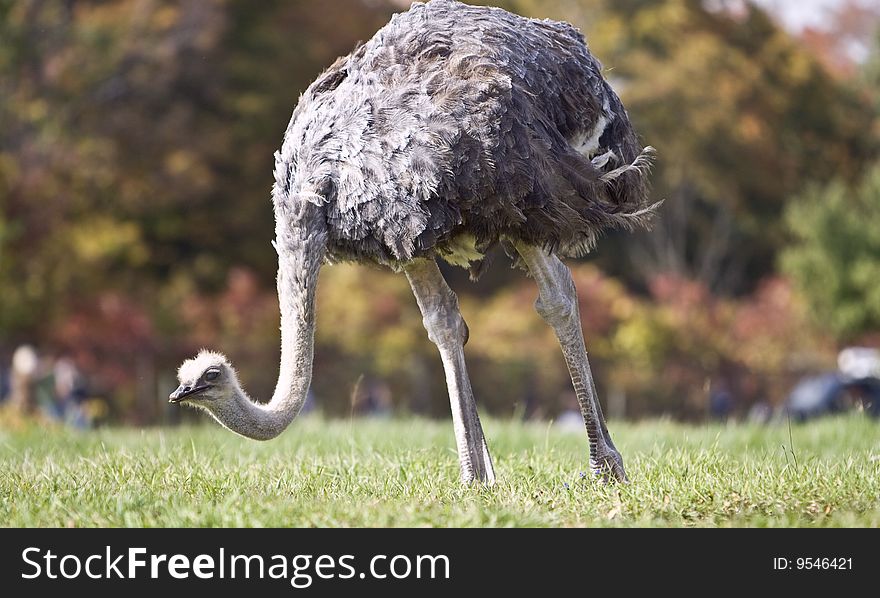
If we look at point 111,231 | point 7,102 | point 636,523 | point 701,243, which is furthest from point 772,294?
point 636,523

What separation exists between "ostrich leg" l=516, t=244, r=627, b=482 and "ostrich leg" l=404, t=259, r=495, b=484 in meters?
0.47

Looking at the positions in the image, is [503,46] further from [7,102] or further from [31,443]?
[7,102]

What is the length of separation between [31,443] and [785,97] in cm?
1836

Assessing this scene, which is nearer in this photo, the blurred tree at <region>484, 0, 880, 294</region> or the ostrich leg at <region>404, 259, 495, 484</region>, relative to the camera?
the ostrich leg at <region>404, 259, 495, 484</region>

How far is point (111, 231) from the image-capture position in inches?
802

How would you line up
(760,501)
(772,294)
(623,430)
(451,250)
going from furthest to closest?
(772,294) < (623,430) < (451,250) < (760,501)

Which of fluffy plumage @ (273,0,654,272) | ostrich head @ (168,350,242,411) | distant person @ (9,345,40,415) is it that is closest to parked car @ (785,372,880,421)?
distant person @ (9,345,40,415)

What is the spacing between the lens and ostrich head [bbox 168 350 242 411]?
19.0 feet

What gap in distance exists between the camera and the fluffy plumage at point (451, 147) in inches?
235

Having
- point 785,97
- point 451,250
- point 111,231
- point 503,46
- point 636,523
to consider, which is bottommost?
point 636,523

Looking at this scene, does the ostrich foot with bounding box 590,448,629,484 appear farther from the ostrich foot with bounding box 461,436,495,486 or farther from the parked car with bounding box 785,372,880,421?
the parked car with bounding box 785,372,880,421

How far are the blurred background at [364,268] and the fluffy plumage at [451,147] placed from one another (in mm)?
11461

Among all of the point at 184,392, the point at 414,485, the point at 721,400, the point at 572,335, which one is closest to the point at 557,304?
the point at 572,335

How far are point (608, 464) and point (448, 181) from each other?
169cm
